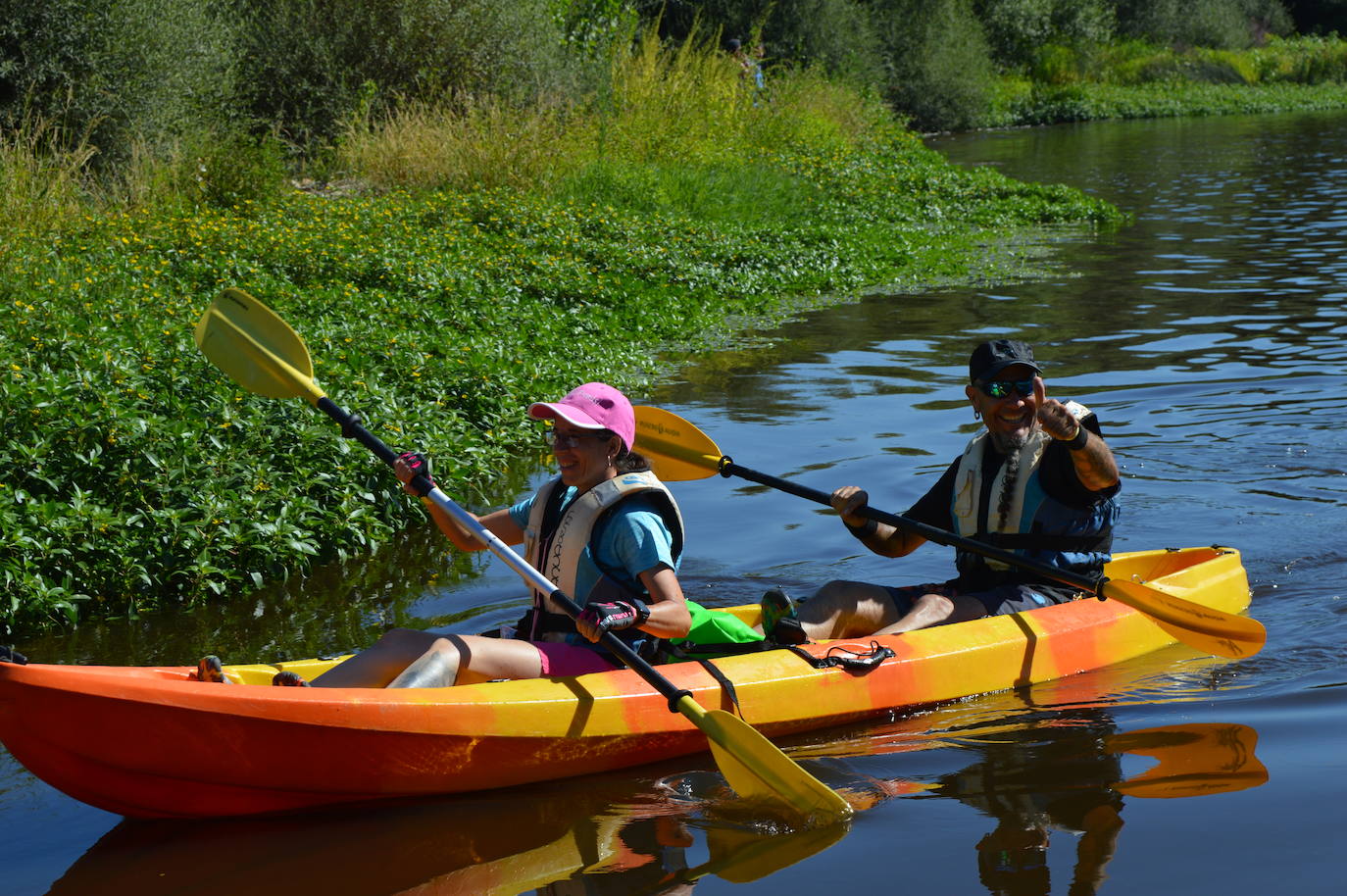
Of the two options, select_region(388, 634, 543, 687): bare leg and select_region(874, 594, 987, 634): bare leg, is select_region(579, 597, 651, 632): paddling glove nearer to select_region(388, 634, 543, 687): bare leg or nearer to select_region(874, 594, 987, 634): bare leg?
select_region(388, 634, 543, 687): bare leg

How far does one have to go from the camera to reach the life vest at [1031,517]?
4969 millimetres

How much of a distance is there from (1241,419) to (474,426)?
4.27 meters

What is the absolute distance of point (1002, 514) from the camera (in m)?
5.03

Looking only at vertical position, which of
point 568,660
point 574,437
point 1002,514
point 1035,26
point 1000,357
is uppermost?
point 1035,26

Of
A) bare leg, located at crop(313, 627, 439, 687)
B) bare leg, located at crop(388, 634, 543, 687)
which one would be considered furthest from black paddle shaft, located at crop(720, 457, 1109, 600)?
bare leg, located at crop(313, 627, 439, 687)

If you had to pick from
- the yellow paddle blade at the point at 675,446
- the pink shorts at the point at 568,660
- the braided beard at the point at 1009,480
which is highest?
the braided beard at the point at 1009,480

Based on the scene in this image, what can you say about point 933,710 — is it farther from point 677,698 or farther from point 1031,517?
point 677,698

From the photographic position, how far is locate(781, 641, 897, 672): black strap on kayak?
4637 millimetres

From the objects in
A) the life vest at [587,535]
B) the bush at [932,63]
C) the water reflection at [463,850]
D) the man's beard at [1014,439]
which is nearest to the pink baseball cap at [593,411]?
the life vest at [587,535]

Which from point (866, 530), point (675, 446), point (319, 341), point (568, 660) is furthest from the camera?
point (319, 341)

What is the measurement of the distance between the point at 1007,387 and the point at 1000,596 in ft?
2.69

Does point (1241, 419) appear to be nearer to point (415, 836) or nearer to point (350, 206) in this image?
point (415, 836)

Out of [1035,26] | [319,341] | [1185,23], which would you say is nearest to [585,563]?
[319,341]

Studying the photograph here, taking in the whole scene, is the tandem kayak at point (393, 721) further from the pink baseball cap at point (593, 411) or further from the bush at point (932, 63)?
the bush at point (932, 63)
